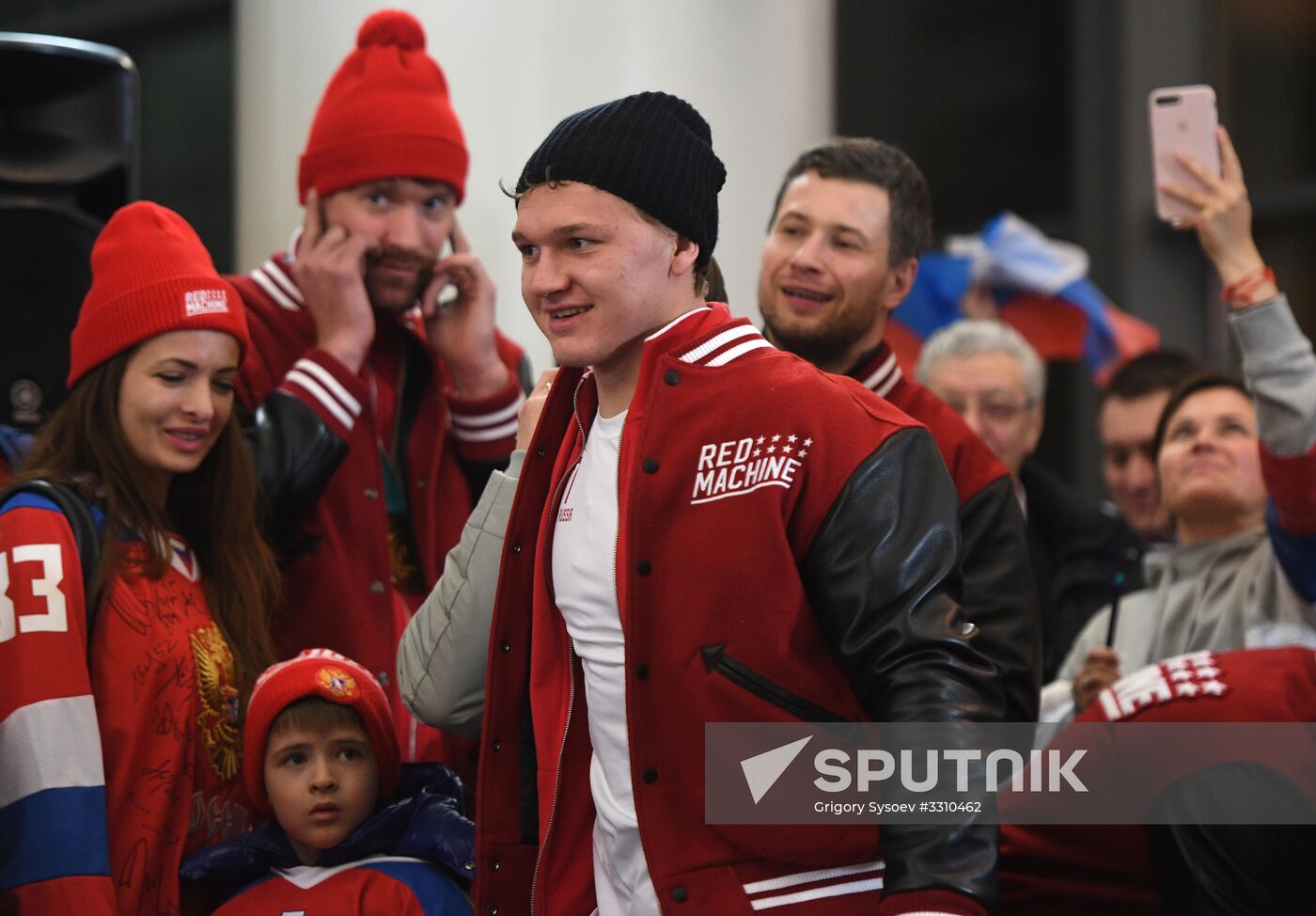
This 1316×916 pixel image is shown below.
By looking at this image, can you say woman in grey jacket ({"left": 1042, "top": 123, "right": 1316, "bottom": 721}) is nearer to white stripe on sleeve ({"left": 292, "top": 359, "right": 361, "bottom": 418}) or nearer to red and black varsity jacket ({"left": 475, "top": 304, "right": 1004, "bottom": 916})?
red and black varsity jacket ({"left": 475, "top": 304, "right": 1004, "bottom": 916})

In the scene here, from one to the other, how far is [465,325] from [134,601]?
3.06ft

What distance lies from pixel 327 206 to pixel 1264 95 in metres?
4.56

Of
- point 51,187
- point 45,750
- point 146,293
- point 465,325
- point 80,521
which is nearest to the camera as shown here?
point 45,750

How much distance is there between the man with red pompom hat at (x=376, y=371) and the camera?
307cm

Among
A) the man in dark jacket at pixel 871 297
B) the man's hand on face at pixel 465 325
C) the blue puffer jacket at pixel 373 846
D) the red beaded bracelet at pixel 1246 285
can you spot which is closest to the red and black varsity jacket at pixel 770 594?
the blue puffer jacket at pixel 373 846

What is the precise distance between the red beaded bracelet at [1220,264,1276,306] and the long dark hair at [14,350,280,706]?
1.89 metres

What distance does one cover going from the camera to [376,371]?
132 inches

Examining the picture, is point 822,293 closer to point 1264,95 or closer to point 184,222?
point 184,222

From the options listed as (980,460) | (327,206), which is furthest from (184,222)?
(980,460)

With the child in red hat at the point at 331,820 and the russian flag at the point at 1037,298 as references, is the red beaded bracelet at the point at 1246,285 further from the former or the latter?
the russian flag at the point at 1037,298

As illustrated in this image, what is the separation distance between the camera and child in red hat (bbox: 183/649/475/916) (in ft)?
8.75

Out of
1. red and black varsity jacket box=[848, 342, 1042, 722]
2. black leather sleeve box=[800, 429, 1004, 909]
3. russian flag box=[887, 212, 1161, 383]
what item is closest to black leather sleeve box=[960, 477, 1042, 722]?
red and black varsity jacket box=[848, 342, 1042, 722]

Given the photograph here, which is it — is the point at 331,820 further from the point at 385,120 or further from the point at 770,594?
the point at 385,120

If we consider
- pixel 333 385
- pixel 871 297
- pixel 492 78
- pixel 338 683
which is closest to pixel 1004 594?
pixel 871 297
